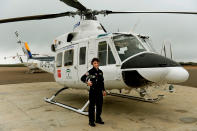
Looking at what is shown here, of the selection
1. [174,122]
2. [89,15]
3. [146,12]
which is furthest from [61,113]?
[146,12]

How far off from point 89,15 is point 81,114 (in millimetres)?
3668

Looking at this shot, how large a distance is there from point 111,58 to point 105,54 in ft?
0.92

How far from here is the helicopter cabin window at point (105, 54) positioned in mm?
4906

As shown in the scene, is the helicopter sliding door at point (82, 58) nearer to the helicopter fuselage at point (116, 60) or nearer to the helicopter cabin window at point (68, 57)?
the helicopter fuselage at point (116, 60)

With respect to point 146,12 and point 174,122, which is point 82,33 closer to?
point 146,12

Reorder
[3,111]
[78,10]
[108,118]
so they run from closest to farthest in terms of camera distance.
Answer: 1. [108,118]
2. [3,111]
3. [78,10]

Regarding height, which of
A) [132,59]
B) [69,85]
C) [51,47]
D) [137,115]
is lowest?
[137,115]

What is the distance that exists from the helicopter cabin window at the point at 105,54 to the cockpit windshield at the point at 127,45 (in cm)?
24

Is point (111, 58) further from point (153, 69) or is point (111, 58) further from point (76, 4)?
point (76, 4)

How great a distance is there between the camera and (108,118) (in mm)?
4945

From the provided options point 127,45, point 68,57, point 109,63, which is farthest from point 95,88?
point 68,57

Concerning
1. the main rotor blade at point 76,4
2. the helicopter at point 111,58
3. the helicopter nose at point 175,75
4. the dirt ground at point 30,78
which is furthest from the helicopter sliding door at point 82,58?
the dirt ground at point 30,78

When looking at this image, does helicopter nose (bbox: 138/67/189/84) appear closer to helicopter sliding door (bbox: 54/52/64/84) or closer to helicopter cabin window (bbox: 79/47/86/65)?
helicopter cabin window (bbox: 79/47/86/65)

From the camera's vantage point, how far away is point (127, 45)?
4.82m
